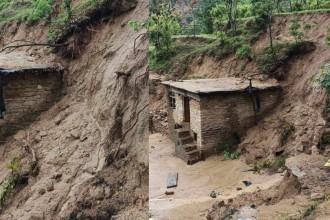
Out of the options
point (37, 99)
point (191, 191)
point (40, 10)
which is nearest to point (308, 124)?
point (191, 191)

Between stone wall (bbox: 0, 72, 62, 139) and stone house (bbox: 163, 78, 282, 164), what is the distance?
13.3ft

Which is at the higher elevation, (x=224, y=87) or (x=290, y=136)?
(x=224, y=87)

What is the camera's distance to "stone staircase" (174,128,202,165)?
11578 millimetres

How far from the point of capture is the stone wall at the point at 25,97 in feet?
29.2

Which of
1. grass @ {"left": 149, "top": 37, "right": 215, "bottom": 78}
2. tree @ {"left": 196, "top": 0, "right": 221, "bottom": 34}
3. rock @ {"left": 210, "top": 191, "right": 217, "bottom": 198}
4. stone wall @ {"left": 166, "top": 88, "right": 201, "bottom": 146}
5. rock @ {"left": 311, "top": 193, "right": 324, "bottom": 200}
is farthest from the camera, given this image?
tree @ {"left": 196, "top": 0, "right": 221, "bottom": 34}

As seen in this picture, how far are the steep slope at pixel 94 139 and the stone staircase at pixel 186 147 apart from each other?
412 centimetres

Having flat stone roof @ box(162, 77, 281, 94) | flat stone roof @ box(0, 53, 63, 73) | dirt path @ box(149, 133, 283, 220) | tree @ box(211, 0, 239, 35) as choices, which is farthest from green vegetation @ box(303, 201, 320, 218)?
tree @ box(211, 0, 239, 35)

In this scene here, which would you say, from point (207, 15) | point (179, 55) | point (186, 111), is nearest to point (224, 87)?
point (186, 111)

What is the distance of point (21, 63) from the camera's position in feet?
30.8

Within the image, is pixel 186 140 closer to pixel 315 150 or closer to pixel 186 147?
pixel 186 147

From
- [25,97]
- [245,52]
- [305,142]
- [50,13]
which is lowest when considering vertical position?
[305,142]

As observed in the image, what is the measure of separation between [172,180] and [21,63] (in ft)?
15.4

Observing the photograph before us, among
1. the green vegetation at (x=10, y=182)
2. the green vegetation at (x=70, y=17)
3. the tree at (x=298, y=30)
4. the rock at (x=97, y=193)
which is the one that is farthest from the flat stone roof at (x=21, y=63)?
the tree at (x=298, y=30)

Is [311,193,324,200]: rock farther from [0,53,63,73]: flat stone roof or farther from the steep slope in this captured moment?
[0,53,63,73]: flat stone roof
